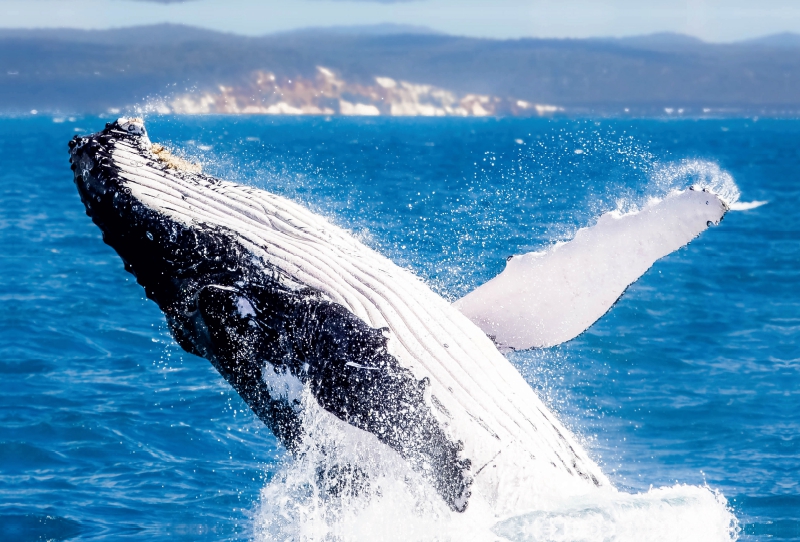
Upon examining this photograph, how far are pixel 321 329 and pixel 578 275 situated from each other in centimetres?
280

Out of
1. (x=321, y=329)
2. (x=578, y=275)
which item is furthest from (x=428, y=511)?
(x=578, y=275)

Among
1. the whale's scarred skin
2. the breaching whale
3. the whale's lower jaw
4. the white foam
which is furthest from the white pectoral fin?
the whale's lower jaw

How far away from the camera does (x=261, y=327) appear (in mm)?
5824

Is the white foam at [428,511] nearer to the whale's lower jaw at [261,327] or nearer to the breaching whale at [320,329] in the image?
the breaching whale at [320,329]

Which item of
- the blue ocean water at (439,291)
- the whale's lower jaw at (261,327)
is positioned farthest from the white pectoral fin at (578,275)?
the whale's lower jaw at (261,327)

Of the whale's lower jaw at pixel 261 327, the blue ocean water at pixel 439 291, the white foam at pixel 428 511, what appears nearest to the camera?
the whale's lower jaw at pixel 261 327

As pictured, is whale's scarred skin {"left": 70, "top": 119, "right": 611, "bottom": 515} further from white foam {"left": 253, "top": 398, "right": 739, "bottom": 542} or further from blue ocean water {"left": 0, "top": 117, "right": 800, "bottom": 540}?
blue ocean water {"left": 0, "top": 117, "right": 800, "bottom": 540}

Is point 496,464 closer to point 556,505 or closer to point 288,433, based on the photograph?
point 556,505

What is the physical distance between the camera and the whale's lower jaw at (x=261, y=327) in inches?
210

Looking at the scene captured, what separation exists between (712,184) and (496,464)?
3084 mm

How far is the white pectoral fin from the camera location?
7324 mm

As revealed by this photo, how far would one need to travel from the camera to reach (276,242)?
6.20 metres

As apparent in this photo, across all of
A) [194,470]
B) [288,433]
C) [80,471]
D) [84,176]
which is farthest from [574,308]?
[80,471]

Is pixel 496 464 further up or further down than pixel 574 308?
further down
